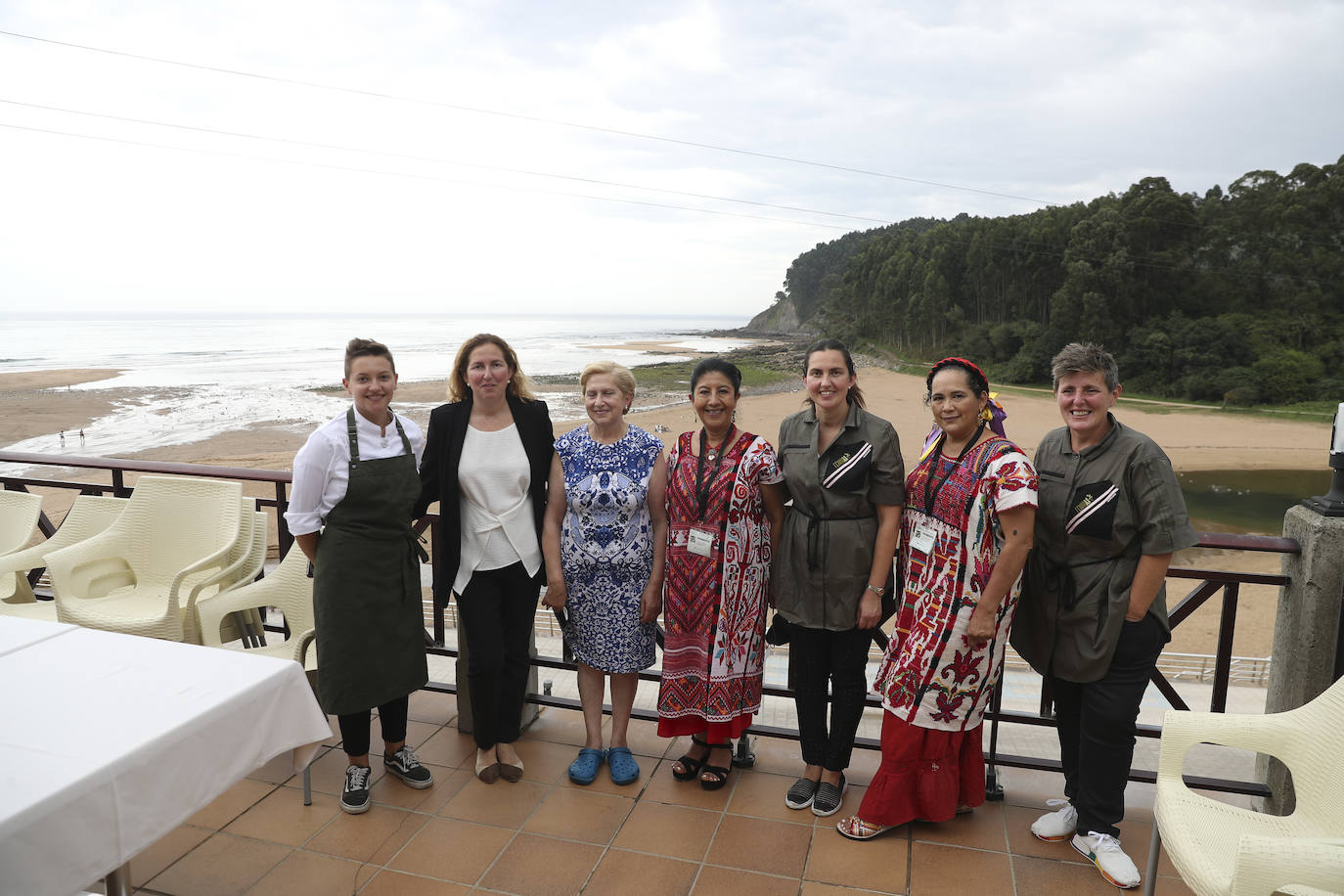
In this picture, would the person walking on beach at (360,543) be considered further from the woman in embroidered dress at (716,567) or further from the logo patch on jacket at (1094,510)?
the logo patch on jacket at (1094,510)

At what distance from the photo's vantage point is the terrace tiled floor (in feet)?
7.34

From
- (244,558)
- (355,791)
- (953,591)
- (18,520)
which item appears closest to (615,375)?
(953,591)

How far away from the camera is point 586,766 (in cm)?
277

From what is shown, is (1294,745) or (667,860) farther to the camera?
(667,860)

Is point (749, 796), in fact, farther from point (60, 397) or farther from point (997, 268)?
point (997, 268)

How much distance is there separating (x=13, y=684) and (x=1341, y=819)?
3.02m

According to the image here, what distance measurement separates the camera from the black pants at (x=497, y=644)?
107 inches

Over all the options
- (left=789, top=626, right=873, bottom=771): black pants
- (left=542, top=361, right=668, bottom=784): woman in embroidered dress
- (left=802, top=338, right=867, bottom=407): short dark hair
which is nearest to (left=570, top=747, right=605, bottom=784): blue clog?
(left=542, top=361, right=668, bottom=784): woman in embroidered dress

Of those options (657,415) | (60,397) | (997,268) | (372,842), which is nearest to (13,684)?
(372,842)

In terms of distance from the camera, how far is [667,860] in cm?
234

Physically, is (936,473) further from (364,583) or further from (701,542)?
(364,583)

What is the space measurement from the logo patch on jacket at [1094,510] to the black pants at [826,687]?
2.28ft

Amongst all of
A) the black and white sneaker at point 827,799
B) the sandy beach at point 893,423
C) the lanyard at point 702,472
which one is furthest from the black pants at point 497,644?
the sandy beach at point 893,423

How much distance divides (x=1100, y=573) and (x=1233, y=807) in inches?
24.4
